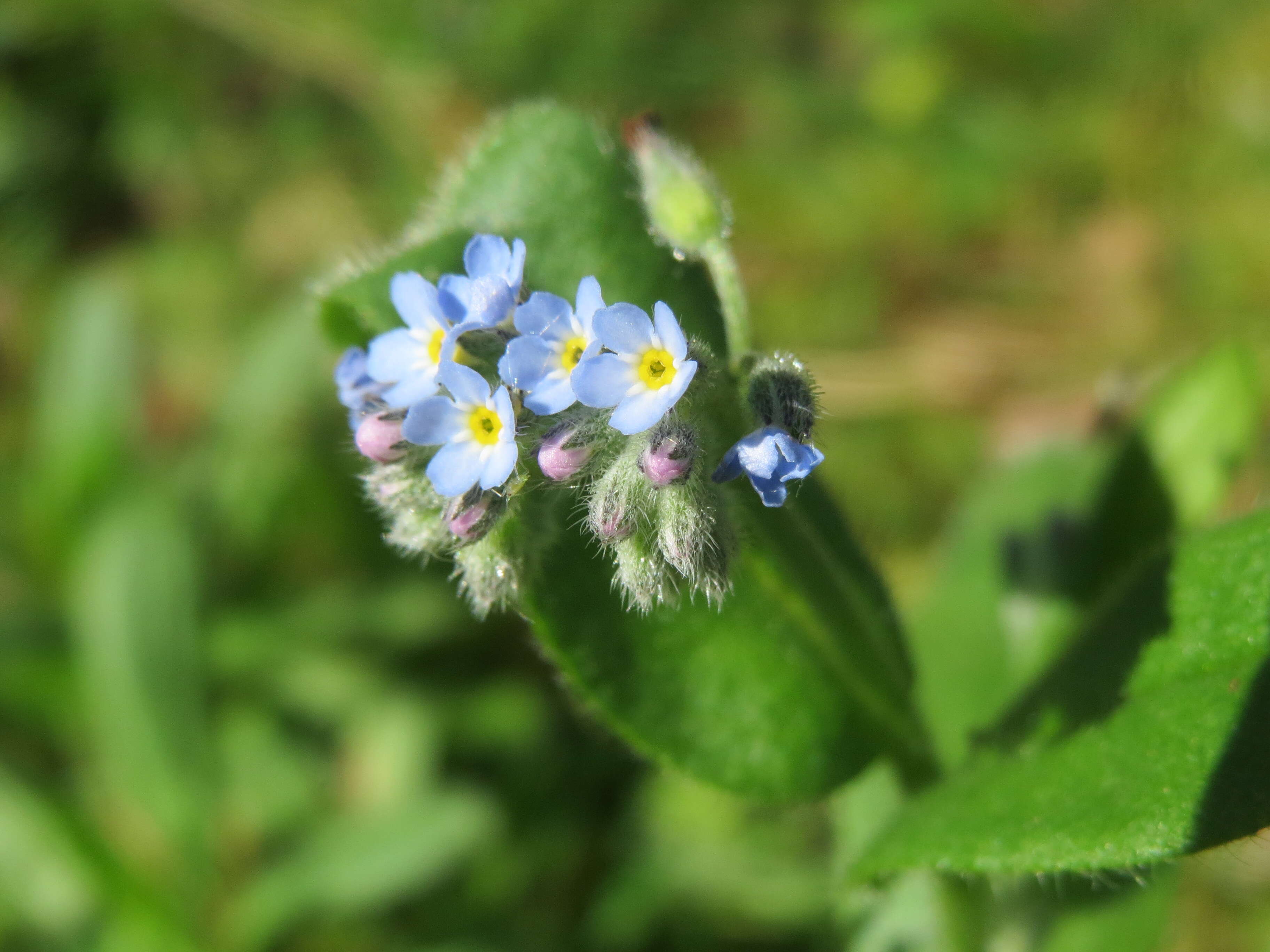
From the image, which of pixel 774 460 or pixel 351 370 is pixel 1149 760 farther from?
pixel 351 370

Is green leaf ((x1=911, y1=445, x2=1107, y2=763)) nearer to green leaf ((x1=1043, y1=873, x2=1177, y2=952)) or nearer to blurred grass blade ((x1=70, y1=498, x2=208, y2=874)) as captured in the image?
green leaf ((x1=1043, y1=873, x2=1177, y2=952))

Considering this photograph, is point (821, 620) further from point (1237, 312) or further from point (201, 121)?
point (201, 121)

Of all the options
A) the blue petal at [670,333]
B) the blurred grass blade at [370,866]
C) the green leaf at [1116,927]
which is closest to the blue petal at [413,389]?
Answer: the blue petal at [670,333]

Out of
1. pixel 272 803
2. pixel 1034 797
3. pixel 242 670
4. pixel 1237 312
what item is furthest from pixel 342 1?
pixel 1034 797

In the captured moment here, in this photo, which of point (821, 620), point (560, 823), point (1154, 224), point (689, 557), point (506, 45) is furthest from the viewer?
point (506, 45)

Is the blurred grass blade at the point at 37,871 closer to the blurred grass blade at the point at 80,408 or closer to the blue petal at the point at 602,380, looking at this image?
the blurred grass blade at the point at 80,408

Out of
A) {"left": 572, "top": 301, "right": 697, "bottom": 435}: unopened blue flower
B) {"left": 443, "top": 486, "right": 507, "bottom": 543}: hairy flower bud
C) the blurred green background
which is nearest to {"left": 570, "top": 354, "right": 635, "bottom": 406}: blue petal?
{"left": 572, "top": 301, "right": 697, "bottom": 435}: unopened blue flower

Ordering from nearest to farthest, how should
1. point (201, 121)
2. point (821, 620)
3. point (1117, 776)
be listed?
1. point (1117, 776)
2. point (821, 620)
3. point (201, 121)

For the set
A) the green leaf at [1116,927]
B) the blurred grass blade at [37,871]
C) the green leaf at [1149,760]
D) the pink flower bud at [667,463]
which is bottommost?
the green leaf at [1116,927]
